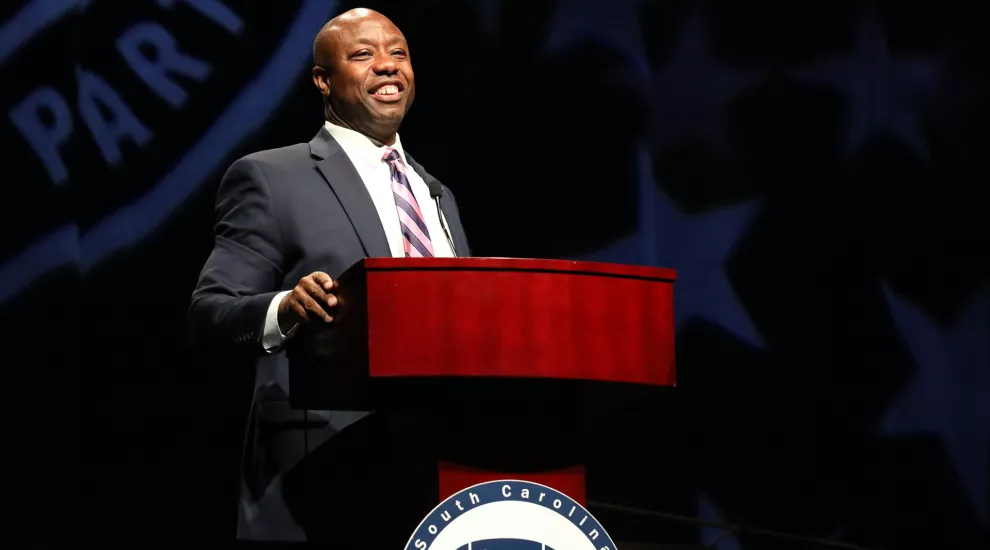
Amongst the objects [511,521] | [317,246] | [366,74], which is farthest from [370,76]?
[511,521]

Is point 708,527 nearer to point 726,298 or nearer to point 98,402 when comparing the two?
point 726,298

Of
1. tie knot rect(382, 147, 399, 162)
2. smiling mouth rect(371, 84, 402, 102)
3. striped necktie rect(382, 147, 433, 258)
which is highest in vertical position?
smiling mouth rect(371, 84, 402, 102)

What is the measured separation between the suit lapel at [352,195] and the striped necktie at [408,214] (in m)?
0.04

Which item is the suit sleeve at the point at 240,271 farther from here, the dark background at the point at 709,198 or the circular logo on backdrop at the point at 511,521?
the dark background at the point at 709,198

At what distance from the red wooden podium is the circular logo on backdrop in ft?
0.14

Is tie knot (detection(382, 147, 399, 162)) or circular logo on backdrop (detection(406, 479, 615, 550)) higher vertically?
tie knot (detection(382, 147, 399, 162))

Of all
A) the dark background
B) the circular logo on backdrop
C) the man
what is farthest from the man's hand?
the dark background

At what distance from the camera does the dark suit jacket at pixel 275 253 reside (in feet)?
6.57

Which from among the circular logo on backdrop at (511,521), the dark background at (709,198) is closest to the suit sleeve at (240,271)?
the circular logo on backdrop at (511,521)

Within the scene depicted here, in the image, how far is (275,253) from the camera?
209 cm

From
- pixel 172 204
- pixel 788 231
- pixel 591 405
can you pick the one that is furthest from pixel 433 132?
pixel 591 405

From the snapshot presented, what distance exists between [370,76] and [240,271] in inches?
17.2

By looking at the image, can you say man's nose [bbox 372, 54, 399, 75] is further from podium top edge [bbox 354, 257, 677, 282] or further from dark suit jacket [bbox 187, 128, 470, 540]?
podium top edge [bbox 354, 257, 677, 282]

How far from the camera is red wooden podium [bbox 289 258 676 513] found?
1.61 m
